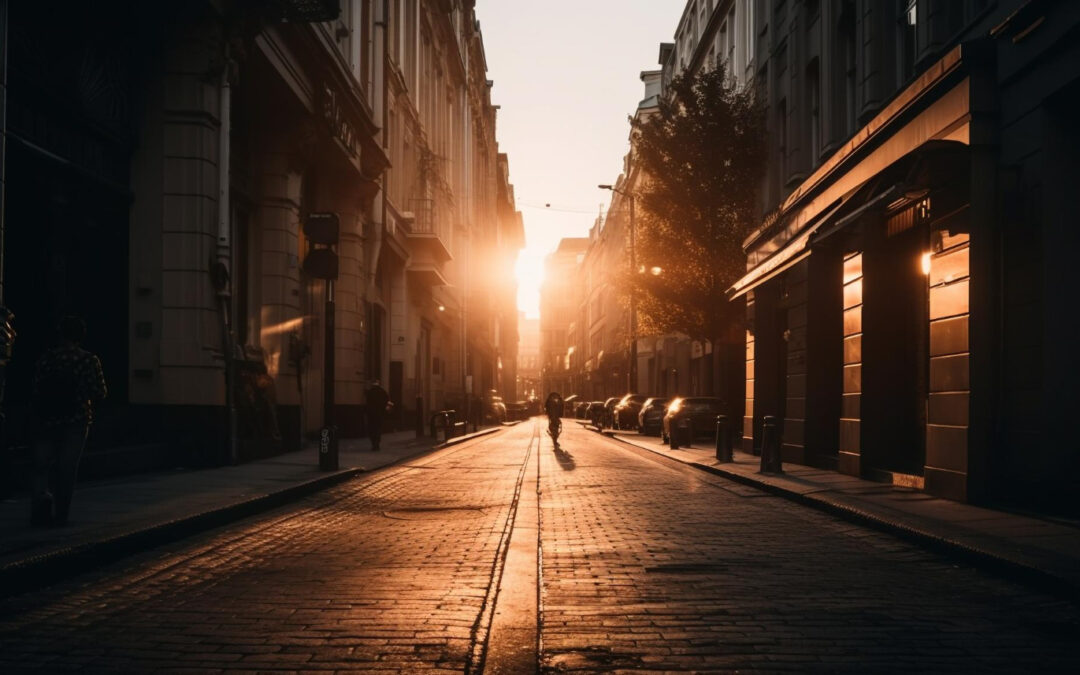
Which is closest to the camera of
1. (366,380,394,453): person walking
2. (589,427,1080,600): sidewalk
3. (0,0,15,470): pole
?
(589,427,1080,600): sidewalk


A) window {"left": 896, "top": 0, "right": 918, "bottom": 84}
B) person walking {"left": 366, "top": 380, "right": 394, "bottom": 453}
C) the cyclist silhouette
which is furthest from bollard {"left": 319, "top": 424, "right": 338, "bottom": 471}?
the cyclist silhouette

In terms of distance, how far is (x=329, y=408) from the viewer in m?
16.4

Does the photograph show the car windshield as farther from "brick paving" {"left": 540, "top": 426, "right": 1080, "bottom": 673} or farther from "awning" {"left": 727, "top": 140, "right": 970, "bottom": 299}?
"brick paving" {"left": 540, "top": 426, "right": 1080, "bottom": 673}

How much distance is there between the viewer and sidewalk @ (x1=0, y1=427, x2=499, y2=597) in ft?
22.8

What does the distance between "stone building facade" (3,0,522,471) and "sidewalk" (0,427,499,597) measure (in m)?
0.95

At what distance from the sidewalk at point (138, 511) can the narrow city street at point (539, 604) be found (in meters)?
0.18

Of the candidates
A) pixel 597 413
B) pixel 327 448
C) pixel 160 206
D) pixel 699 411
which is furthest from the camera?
pixel 597 413

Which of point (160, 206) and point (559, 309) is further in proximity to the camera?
point (559, 309)

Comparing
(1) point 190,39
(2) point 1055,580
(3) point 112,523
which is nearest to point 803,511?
(2) point 1055,580

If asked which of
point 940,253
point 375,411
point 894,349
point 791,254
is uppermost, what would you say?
point 791,254

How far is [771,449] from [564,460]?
18.0 feet

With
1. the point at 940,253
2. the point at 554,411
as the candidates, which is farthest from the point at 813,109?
the point at 554,411

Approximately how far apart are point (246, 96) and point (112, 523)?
41.2 feet

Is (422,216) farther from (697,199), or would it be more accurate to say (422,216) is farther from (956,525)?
(956,525)
